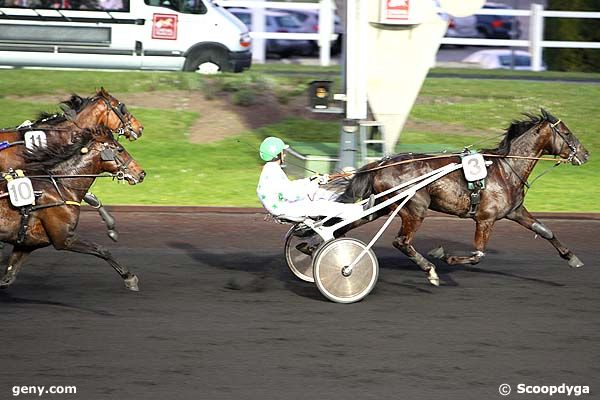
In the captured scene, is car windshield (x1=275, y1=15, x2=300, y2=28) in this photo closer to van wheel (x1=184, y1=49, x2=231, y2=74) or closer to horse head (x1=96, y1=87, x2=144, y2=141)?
van wheel (x1=184, y1=49, x2=231, y2=74)

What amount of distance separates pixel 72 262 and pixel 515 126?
4.55m

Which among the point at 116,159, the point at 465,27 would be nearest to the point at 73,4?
the point at 116,159

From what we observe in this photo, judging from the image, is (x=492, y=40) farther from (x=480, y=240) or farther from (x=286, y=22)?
(x=480, y=240)

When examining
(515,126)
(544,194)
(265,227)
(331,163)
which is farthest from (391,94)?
(515,126)

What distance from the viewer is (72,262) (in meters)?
→ 11.0

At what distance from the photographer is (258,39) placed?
92.9 ft

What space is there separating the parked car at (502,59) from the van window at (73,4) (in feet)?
33.7

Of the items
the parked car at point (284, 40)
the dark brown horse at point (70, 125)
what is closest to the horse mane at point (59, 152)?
the dark brown horse at point (70, 125)

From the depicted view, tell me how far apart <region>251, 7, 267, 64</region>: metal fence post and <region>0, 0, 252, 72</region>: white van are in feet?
16.8

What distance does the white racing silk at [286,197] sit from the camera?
9430 millimetres

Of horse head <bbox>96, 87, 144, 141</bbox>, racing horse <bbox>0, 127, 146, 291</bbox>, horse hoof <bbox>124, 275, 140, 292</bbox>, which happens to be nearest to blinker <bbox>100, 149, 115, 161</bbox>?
racing horse <bbox>0, 127, 146, 291</bbox>

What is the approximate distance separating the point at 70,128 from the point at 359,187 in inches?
127

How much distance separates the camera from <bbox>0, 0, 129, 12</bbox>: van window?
21109mm

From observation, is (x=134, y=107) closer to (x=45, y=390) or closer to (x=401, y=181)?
(x=401, y=181)
